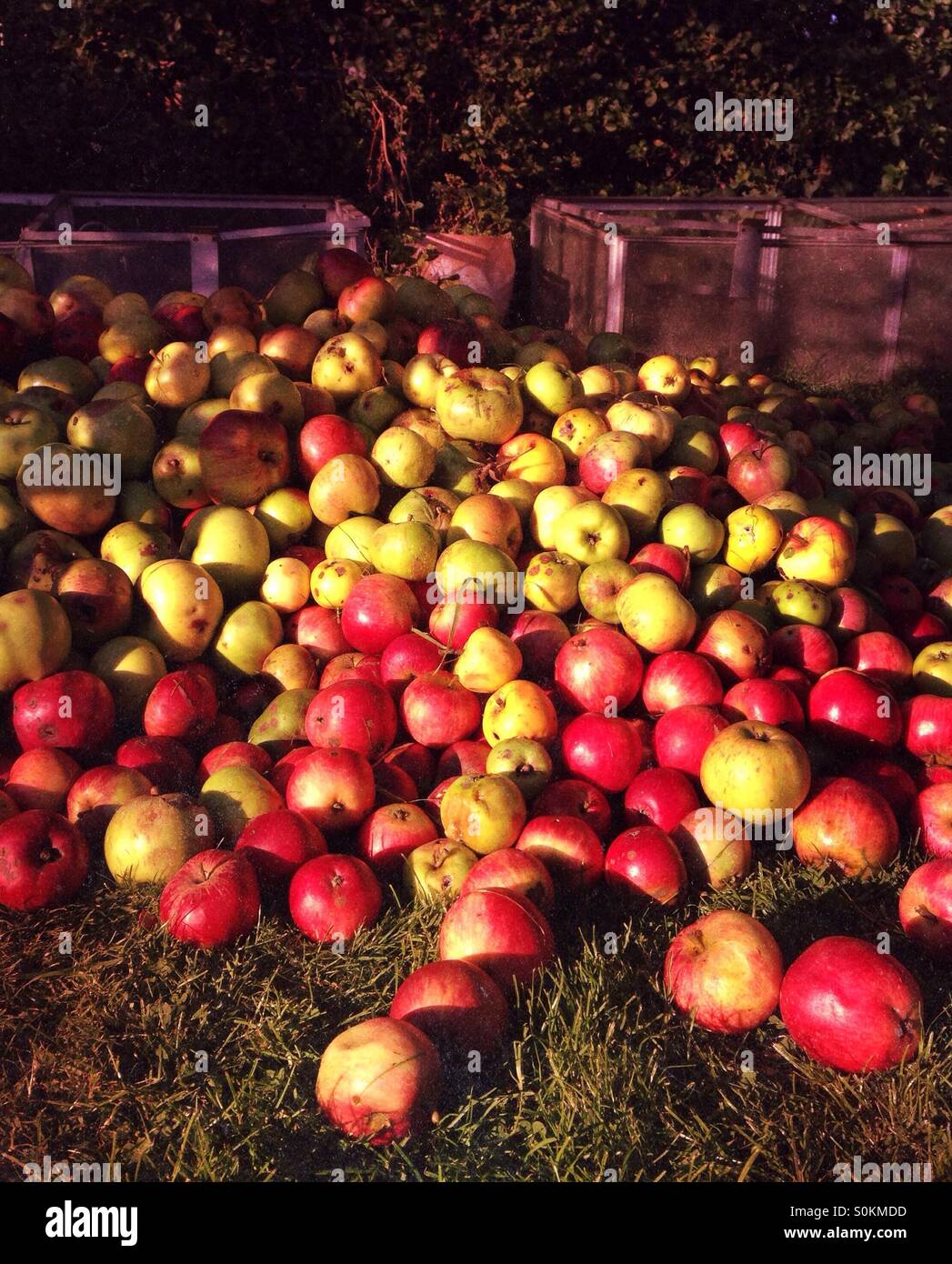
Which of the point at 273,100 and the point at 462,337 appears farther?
the point at 273,100

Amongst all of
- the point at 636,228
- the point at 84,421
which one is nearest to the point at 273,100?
the point at 636,228

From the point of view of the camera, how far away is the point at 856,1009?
8.46 feet

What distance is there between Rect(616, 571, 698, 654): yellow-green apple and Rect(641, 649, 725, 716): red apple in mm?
59

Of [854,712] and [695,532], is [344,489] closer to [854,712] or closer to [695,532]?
[695,532]

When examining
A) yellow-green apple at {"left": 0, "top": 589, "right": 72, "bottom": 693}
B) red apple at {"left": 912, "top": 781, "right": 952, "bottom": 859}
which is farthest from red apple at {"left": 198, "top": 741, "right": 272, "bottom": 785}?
red apple at {"left": 912, "top": 781, "right": 952, "bottom": 859}

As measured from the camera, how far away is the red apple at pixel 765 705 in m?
3.48

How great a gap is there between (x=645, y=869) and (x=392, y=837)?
0.78 metres

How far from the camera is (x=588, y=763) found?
11.2 ft

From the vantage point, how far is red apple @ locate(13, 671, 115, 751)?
3.46m

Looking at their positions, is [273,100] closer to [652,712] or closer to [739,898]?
[652,712]

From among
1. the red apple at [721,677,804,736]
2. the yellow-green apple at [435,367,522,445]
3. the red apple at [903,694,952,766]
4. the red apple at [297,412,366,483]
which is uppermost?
the yellow-green apple at [435,367,522,445]

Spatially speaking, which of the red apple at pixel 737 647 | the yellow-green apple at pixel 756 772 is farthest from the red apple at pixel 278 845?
the red apple at pixel 737 647

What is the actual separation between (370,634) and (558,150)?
8383 mm

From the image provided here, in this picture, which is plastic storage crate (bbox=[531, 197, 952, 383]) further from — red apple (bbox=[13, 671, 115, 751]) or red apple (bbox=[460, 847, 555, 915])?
red apple (bbox=[460, 847, 555, 915])
